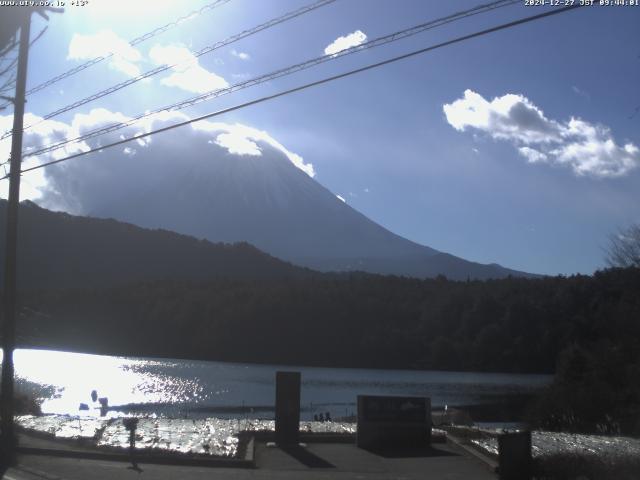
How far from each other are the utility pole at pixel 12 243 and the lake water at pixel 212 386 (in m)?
24.3

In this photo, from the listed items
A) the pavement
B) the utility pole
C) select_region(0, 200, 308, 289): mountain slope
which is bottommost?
the pavement

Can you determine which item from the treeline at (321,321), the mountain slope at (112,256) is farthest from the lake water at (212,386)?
the mountain slope at (112,256)

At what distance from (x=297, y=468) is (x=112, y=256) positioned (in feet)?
350

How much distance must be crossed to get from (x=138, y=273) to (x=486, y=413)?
76.1 meters

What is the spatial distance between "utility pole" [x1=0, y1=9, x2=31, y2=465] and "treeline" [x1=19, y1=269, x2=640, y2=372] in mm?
56424

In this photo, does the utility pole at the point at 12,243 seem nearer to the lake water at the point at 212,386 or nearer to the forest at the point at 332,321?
the lake water at the point at 212,386

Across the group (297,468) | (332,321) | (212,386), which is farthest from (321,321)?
(297,468)

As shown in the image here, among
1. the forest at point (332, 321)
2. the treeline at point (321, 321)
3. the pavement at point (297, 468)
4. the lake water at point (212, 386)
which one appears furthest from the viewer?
the treeline at point (321, 321)

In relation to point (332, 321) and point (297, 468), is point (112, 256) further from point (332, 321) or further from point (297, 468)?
point (297, 468)

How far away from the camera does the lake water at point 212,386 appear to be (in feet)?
156

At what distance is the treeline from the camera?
2940 inches

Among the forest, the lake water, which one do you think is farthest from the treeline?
the lake water

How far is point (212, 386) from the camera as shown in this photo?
59906 mm

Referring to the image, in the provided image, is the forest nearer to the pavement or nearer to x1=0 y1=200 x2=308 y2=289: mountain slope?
x1=0 y1=200 x2=308 y2=289: mountain slope
